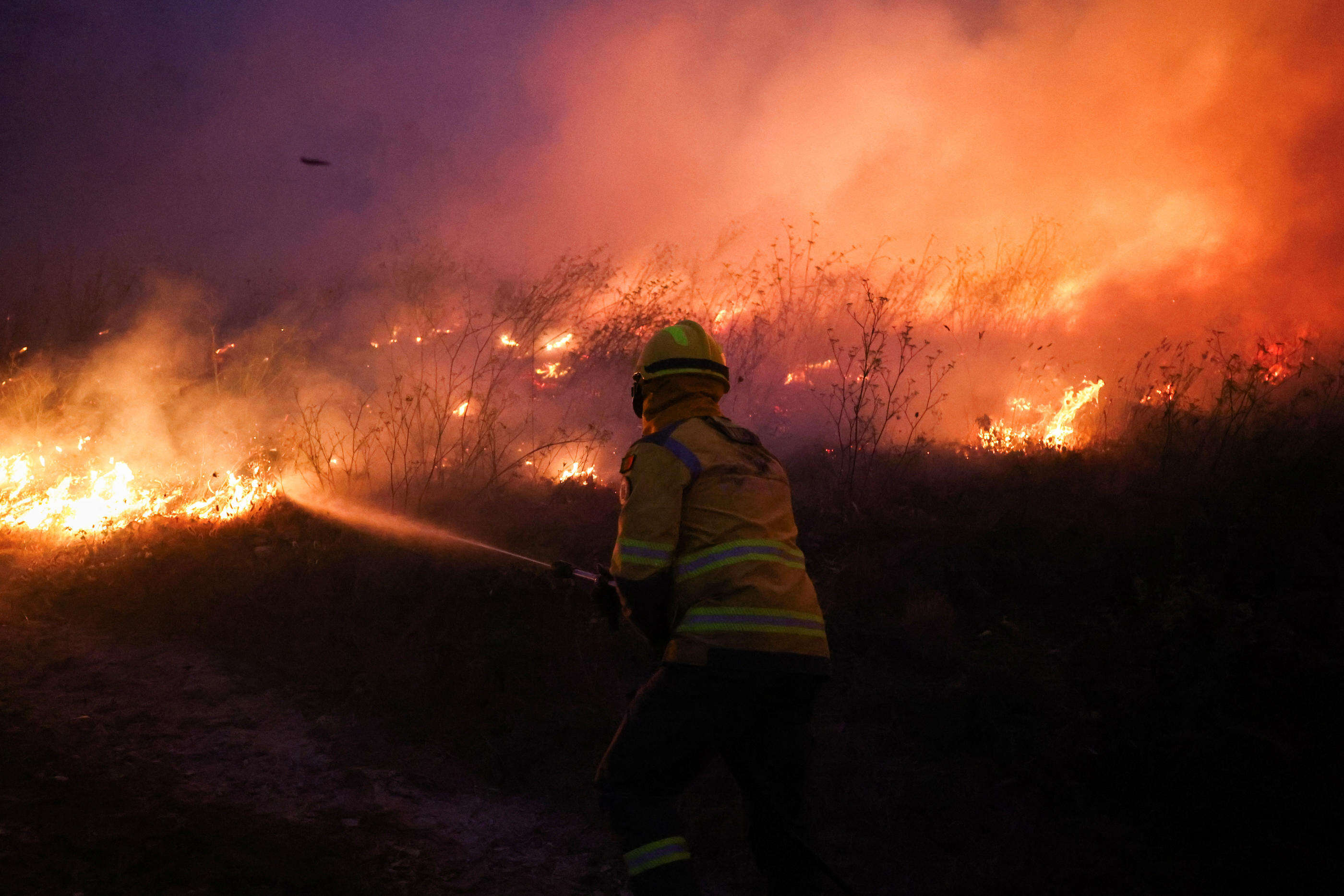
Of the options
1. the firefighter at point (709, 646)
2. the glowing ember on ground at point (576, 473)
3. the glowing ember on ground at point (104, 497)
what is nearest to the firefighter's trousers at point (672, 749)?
the firefighter at point (709, 646)

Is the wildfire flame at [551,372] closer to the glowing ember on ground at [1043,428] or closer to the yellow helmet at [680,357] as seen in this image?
the glowing ember on ground at [1043,428]

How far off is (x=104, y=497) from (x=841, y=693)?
6213mm

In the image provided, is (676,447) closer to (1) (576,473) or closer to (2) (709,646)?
(2) (709,646)

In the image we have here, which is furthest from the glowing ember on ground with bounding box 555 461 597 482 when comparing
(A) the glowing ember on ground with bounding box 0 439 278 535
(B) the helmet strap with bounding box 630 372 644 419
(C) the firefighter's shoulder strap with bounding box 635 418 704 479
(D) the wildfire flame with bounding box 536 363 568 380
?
(C) the firefighter's shoulder strap with bounding box 635 418 704 479

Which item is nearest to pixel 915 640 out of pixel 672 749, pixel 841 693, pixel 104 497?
pixel 841 693

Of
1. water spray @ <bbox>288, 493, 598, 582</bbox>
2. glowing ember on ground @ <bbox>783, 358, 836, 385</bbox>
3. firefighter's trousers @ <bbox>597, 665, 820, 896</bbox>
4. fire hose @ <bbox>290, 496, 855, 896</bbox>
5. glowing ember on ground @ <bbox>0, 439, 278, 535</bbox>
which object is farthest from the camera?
glowing ember on ground @ <bbox>783, 358, 836, 385</bbox>

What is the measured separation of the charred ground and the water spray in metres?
0.18

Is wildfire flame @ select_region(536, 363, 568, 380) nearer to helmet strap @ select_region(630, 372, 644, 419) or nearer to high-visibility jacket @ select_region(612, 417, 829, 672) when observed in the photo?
helmet strap @ select_region(630, 372, 644, 419)

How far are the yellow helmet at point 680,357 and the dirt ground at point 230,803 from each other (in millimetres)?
2098

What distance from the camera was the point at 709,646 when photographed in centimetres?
225

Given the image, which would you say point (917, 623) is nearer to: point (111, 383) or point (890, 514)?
point (890, 514)

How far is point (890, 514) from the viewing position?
6.50 metres

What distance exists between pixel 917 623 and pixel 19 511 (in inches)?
273

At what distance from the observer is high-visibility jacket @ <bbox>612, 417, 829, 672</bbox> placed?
2.29m
